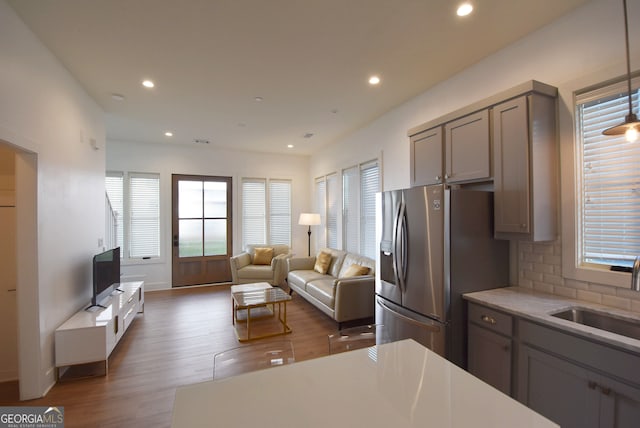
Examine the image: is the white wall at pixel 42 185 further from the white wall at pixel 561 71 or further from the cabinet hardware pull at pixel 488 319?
the white wall at pixel 561 71

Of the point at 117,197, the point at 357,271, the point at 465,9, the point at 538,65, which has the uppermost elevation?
the point at 465,9

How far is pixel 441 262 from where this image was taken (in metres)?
2.23

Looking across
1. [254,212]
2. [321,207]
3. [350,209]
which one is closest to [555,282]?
[350,209]

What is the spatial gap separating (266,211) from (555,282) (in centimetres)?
556

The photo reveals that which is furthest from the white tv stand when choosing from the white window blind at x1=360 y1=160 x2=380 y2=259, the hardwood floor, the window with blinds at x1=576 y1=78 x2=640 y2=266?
the window with blinds at x1=576 y1=78 x2=640 y2=266

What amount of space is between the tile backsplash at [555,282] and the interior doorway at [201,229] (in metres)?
5.57

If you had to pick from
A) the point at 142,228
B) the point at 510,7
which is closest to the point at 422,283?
the point at 510,7

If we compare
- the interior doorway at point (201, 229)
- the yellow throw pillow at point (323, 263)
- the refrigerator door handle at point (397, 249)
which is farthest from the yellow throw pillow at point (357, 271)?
the interior doorway at point (201, 229)

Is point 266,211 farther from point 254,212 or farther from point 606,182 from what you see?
point 606,182

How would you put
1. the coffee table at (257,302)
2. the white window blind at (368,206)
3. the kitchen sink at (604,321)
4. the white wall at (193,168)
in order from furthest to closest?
the white wall at (193,168) → the white window blind at (368,206) → the coffee table at (257,302) → the kitchen sink at (604,321)

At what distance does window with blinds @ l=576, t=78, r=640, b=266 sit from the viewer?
1813mm

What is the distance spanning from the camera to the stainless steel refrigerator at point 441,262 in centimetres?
220

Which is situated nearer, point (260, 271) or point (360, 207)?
point (360, 207)

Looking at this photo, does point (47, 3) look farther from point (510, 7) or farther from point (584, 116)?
point (584, 116)
